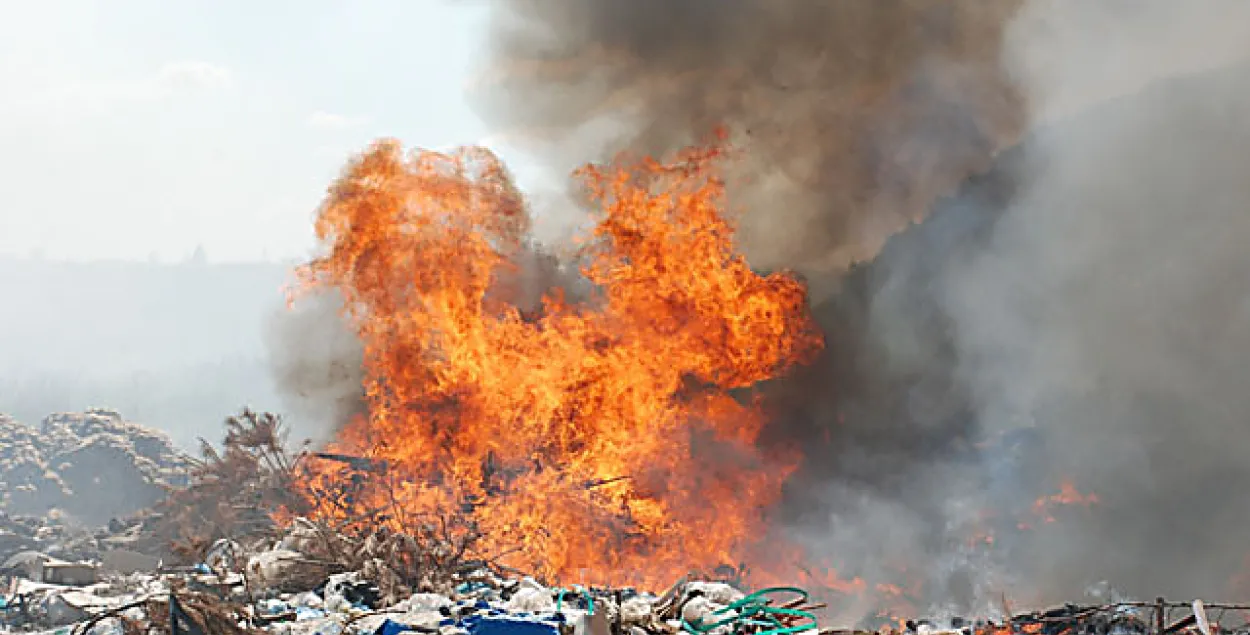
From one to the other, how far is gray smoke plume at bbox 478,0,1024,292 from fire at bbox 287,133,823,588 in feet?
2.52

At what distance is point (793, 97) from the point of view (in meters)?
14.5

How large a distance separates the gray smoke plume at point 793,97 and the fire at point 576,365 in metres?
0.77

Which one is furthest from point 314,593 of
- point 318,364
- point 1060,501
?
point 318,364

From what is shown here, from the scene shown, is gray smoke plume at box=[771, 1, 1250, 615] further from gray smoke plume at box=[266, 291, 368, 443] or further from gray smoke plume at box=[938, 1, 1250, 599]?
gray smoke plume at box=[266, 291, 368, 443]

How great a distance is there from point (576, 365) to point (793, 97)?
17.6ft

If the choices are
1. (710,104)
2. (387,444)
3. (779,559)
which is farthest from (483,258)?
(779,559)

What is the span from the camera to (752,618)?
18.0ft

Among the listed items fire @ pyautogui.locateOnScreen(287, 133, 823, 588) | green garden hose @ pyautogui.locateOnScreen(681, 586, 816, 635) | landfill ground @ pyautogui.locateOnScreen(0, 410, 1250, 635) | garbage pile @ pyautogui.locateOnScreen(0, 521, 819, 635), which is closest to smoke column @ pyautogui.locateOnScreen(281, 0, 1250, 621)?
fire @ pyautogui.locateOnScreen(287, 133, 823, 588)

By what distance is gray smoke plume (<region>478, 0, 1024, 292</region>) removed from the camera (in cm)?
1350

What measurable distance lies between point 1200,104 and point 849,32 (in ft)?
16.3

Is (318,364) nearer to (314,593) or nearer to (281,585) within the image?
(281,585)

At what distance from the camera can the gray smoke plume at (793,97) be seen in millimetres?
13500

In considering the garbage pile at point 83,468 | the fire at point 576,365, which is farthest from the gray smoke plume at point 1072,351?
the garbage pile at point 83,468

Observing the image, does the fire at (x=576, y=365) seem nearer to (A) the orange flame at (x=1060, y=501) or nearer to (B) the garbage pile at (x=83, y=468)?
(A) the orange flame at (x=1060, y=501)
